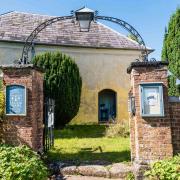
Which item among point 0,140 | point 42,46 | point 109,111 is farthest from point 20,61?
point 109,111

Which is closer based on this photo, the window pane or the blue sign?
the window pane

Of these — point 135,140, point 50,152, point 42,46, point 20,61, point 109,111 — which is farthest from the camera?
point 109,111

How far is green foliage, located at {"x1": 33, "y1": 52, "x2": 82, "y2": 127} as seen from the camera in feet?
46.2

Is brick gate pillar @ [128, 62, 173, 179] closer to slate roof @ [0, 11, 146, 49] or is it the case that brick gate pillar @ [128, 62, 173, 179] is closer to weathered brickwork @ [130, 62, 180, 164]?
weathered brickwork @ [130, 62, 180, 164]

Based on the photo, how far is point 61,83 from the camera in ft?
46.5

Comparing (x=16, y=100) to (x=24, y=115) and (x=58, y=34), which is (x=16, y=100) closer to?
(x=24, y=115)

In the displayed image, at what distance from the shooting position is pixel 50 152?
8.44m

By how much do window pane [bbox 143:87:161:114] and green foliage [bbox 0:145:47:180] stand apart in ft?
7.99

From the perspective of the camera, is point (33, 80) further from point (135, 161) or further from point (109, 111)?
point (109, 111)

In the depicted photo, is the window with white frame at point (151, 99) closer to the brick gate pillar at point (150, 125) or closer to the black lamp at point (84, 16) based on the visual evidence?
the brick gate pillar at point (150, 125)

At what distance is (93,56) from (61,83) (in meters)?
4.51

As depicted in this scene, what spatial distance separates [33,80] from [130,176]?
2.97 metres

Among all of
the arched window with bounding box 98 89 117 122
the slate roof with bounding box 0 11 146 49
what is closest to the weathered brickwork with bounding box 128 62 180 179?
the slate roof with bounding box 0 11 146 49

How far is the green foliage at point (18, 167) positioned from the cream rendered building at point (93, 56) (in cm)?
1167
